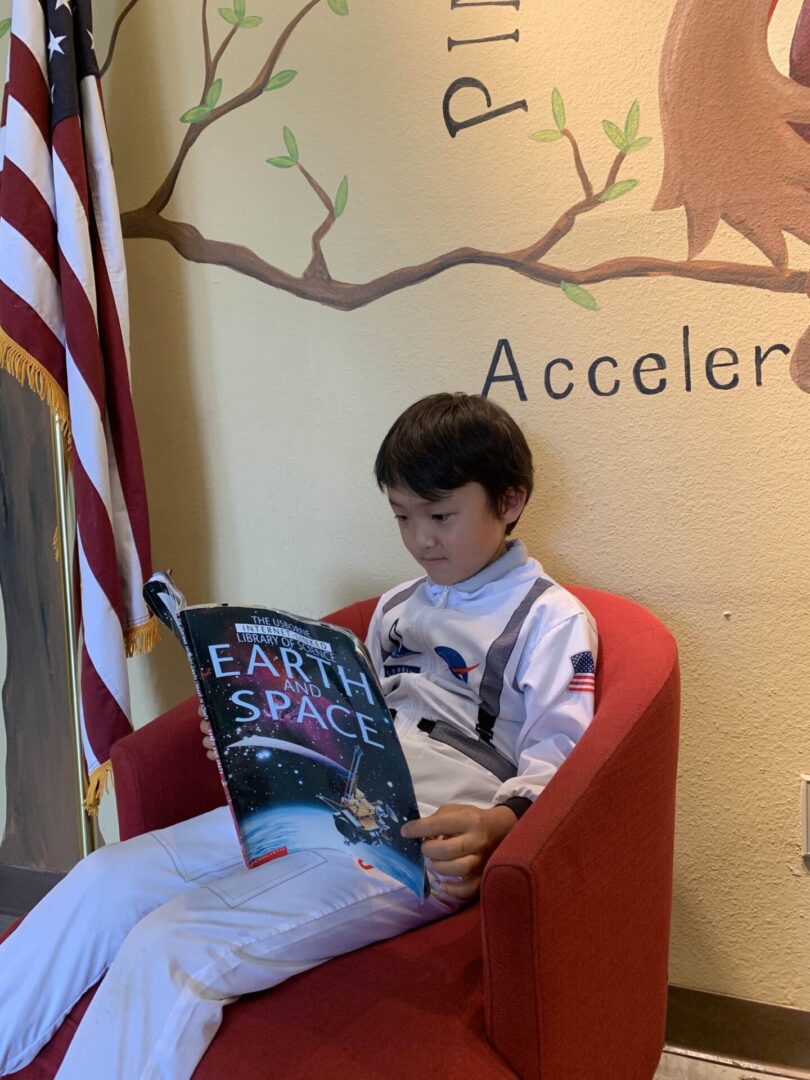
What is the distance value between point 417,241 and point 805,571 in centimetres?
91

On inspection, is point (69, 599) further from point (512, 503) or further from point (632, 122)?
point (632, 122)

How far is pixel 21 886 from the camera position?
2.07 meters

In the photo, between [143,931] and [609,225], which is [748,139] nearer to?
[609,225]

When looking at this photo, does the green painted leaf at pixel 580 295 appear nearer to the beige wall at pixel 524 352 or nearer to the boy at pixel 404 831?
the beige wall at pixel 524 352

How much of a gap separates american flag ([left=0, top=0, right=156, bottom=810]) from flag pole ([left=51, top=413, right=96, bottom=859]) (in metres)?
0.05

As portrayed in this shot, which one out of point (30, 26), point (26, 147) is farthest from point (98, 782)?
point (30, 26)

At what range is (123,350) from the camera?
5.52 ft

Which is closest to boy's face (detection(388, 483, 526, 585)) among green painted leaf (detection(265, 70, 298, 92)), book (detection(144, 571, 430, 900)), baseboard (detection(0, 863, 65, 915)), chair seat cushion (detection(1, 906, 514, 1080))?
book (detection(144, 571, 430, 900))

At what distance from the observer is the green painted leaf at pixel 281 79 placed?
1692 millimetres

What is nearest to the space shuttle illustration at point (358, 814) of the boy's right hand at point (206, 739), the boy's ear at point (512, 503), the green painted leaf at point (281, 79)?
the boy's right hand at point (206, 739)

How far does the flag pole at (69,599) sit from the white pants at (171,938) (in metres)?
0.66

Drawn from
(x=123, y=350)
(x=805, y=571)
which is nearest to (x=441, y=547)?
(x=805, y=571)

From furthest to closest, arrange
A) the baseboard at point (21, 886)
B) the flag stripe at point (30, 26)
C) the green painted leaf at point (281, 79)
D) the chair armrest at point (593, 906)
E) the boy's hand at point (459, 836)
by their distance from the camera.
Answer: the baseboard at point (21, 886)
the green painted leaf at point (281, 79)
the flag stripe at point (30, 26)
the boy's hand at point (459, 836)
the chair armrest at point (593, 906)

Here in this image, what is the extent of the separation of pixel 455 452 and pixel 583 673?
367 millimetres
